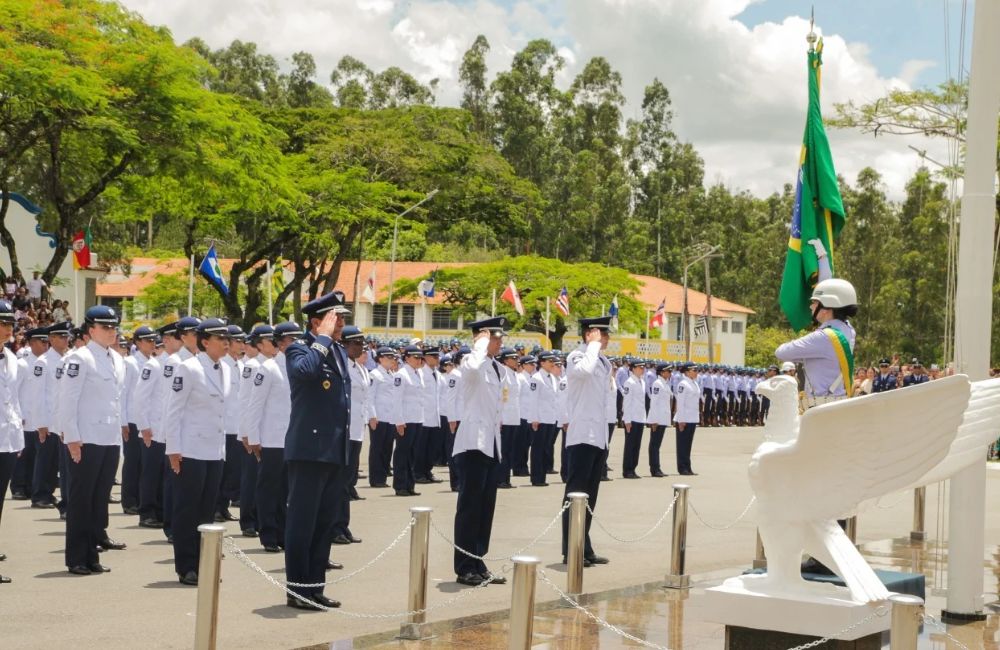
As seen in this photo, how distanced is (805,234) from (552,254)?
52.8m

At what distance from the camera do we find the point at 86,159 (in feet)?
84.4

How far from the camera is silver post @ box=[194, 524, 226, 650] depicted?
222 inches

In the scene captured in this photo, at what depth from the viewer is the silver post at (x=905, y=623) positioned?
4793 mm

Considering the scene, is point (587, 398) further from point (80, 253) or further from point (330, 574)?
point (80, 253)

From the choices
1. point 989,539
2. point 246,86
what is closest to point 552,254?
point 246,86

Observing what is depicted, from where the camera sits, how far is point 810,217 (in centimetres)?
792

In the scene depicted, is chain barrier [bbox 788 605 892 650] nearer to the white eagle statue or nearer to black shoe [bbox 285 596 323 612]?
the white eagle statue

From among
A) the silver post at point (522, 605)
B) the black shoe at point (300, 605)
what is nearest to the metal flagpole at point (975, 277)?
the silver post at point (522, 605)

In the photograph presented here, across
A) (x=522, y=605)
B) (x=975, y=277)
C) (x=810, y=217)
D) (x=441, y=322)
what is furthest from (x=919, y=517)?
(x=441, y=322)

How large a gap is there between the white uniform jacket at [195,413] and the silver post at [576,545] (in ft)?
9.18

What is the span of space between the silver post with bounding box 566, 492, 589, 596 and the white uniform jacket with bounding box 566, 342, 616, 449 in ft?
5.08

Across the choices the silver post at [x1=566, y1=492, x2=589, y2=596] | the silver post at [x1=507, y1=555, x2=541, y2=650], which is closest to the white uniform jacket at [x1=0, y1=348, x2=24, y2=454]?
the silver post at [x1=566, y1=492, x2=589, y2=596]

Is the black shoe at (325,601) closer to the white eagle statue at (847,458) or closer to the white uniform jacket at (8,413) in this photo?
the white uniform jacket at (8,413)

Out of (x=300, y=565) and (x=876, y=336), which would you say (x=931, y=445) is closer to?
(x=300, y=565)
